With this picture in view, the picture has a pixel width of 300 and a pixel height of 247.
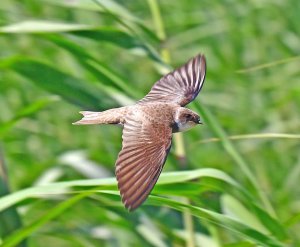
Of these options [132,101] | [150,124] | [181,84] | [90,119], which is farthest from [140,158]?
[132,101]

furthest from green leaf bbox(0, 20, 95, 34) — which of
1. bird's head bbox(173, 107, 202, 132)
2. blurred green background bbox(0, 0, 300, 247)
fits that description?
bird's head bbox(173, 107, 202, 132)

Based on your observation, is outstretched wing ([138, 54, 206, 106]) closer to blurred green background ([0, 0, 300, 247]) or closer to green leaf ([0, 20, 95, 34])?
blurred green background ([0, 0, 300, 247])

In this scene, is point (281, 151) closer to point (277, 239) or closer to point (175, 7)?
point (175, 7)

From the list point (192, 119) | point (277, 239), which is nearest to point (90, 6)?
point (192, 119)

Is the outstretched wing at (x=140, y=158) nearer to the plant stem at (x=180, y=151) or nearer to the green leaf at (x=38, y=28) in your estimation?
the plant stem at (x=180, y=151)

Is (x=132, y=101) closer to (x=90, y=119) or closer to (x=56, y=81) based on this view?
(x=56, y=81)

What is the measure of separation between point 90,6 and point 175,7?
1450 millimetres

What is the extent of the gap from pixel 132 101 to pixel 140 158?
58cm

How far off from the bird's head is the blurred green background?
3.0 inches

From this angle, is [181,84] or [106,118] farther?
[181,84]

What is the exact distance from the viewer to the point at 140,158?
139 centimetres

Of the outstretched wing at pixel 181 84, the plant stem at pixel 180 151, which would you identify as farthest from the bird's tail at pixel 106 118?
the plant stem at pixel 180 151

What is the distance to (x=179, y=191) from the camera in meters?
1.57

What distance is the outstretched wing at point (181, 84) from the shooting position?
1.73 meters
